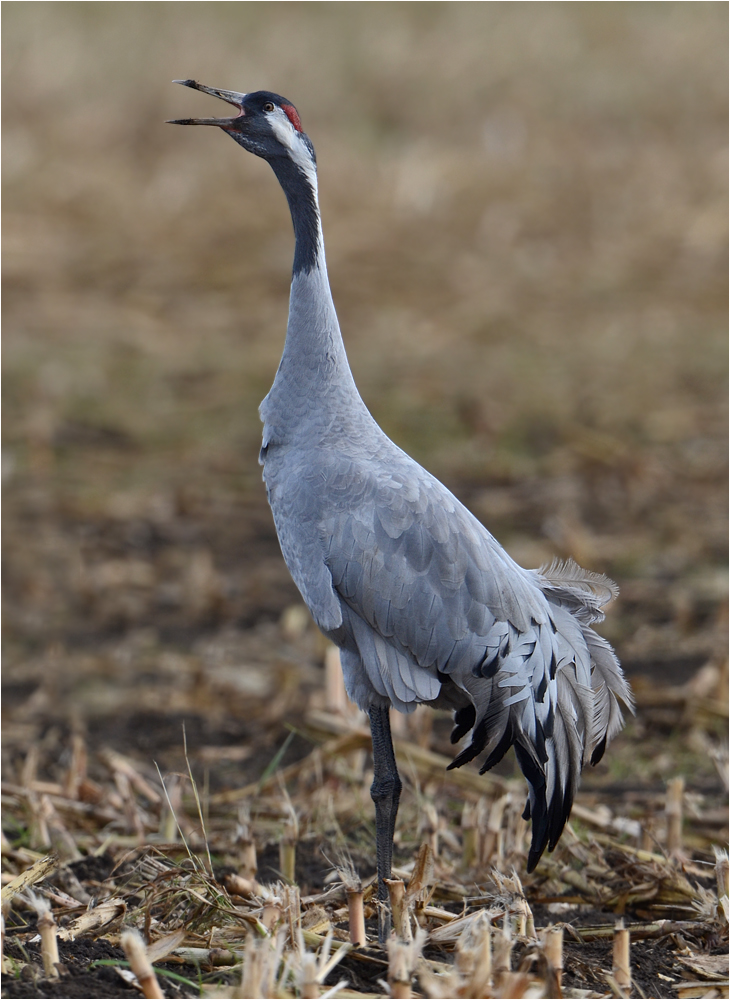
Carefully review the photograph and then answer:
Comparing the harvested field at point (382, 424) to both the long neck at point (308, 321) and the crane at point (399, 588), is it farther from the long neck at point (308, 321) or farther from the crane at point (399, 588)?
the long neck at point (308, 321)

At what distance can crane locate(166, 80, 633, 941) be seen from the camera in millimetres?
3262

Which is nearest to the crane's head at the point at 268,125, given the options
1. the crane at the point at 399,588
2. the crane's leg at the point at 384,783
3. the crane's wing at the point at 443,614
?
the crane at the point at 399,588

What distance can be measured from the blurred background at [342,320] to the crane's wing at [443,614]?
1.77 metres

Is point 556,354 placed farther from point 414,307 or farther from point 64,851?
point 64,851

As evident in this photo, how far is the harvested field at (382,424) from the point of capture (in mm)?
3338

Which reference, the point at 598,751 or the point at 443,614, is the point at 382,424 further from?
the point at 443,614

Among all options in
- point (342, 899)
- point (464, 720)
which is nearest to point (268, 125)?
point (464, 720)

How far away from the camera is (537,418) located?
899cm

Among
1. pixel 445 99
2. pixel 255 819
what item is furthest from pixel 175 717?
pixel 445 99

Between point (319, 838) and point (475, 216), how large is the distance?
373 inches

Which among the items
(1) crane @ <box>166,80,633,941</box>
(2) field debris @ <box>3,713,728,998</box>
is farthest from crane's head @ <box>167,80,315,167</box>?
(2) field debris @ <box>3,713,728,998</box>

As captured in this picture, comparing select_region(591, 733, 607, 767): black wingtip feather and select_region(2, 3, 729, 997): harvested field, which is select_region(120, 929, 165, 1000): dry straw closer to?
select_region(2, 3, 729, 997): harvested field

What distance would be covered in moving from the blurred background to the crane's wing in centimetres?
177

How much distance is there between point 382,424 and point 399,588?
5548mm
